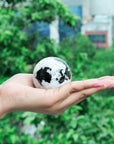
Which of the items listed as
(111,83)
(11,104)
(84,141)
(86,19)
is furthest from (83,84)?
(86,19)

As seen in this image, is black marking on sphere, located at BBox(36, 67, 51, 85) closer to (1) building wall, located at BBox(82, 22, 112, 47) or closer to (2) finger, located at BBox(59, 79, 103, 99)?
(2) finger, located at BBox(59, 79, 103, 99)

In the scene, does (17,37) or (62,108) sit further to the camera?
(17,37)

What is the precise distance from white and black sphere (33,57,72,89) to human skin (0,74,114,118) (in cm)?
6

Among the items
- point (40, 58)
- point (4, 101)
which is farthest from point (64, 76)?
point (40, 58)

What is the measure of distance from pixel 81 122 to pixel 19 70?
25.4 inches

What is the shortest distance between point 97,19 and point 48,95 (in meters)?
5.85

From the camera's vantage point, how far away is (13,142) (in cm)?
192

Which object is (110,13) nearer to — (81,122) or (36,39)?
(36,39)

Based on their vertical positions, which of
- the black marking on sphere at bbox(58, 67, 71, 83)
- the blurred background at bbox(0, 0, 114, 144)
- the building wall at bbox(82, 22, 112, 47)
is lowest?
the building wall at bbox(82, 22, 112, 47)

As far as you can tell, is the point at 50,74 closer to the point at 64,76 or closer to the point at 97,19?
the point at 64,76

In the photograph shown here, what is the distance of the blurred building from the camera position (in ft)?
20.2

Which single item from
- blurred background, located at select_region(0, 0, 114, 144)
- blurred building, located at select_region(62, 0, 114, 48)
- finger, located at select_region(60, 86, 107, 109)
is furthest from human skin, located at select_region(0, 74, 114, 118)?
blurred building, located at select_region(62, 0, 114, 48)

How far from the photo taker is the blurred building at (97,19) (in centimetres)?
615

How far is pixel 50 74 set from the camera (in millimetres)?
918
